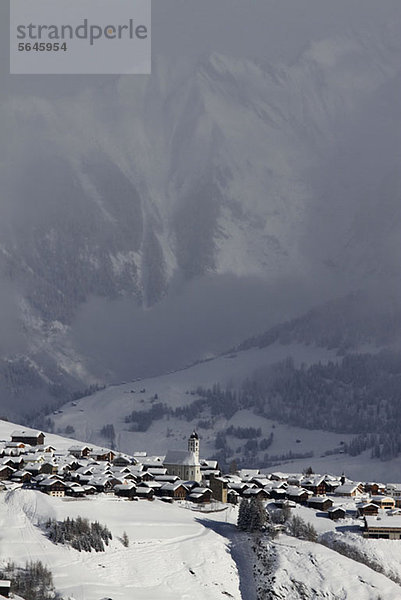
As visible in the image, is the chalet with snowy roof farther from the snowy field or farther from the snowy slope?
the snowy slope

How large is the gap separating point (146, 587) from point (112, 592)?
261 inches

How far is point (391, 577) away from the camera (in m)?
198

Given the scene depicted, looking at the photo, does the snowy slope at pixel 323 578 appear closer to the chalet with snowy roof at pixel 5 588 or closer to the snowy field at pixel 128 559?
the snowy field at pixel 128 559

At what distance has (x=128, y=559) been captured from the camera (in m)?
187

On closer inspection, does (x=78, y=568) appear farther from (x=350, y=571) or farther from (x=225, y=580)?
(x=350, y=571)

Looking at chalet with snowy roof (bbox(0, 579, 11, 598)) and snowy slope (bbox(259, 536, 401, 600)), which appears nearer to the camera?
chalet with snowy roof (bbox(0, 579, 11, 598))

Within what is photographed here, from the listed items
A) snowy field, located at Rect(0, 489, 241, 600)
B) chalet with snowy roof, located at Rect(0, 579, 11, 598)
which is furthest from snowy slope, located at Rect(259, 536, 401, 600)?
chalet with snowy roof, located at Rect(0, 579, 11, 598)

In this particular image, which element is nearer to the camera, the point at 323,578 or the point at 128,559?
the point at 128,559

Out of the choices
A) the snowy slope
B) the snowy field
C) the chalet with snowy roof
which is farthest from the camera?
the snowy slope

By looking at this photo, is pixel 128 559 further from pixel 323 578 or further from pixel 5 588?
pixel 5 588

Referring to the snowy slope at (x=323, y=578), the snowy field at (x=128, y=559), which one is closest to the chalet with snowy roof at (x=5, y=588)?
the snowy field at (x=128, y=559)

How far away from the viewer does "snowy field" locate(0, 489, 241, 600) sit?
179 meters

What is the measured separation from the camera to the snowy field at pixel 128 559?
178750mm

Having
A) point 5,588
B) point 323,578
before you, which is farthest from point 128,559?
point 5,588
